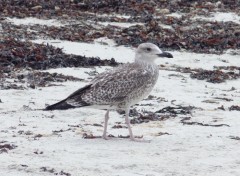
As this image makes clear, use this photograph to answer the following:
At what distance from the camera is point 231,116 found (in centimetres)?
1038

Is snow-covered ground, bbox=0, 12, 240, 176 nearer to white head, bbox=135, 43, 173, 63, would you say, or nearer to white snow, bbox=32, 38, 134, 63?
white head, bbox=135, 43, 173, 63

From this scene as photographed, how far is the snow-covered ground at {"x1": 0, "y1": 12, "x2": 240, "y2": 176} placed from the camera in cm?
768

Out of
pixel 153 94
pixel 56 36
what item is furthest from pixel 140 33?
pixel 153 94

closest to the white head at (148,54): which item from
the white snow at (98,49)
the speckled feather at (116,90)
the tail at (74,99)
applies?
the speckled feather at (116,90)

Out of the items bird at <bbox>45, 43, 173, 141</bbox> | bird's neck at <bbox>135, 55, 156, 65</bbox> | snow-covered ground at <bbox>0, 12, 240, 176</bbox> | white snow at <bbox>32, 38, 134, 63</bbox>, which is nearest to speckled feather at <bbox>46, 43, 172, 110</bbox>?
bird at <bbox>45, 43, 173, 141</bbox>

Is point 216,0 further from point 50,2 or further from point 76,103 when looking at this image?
point 76,103

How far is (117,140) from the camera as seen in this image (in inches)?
356

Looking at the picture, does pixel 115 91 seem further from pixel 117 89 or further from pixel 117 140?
pixel 117 140

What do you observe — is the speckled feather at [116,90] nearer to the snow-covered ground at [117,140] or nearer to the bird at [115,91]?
the bird at [115,91]

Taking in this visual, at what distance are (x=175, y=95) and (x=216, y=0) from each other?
9012 millimetres

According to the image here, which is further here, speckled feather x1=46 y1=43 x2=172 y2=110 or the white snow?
the white snow

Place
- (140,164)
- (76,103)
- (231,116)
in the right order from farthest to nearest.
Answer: (231,116) → (76,103) → (140,164)

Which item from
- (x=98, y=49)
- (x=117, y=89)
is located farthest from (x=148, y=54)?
(x=98, y=49)

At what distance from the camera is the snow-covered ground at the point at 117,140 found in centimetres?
768
